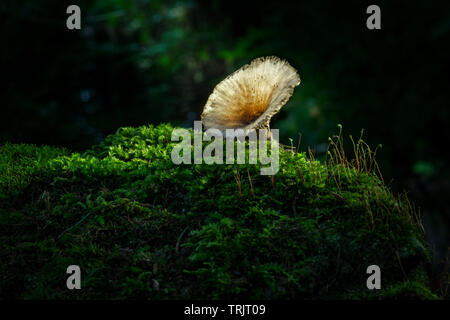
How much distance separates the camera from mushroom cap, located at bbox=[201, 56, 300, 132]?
3229 millimetres

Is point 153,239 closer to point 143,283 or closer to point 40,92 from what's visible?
point 143,283

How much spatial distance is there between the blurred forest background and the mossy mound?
1.20 meters

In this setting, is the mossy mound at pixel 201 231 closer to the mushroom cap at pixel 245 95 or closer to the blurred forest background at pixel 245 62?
the mushroom cap at pixel 245 95

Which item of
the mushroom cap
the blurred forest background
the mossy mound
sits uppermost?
the blurred forest background

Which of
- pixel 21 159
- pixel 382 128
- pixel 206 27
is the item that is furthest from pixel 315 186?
pixel 206 27

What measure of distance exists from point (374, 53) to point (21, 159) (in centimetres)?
502

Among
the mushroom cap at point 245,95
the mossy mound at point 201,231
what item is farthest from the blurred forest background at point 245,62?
the mossy mound at point 201,231

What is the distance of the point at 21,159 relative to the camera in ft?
10.8

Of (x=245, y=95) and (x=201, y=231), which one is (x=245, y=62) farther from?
(x=201, y=231)

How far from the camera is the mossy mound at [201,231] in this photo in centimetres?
227

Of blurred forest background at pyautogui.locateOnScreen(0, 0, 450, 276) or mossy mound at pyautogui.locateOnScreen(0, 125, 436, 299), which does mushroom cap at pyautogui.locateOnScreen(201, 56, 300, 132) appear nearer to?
mossy mound at pyautogui.locateOnScreen(0, 125, 436, 299)

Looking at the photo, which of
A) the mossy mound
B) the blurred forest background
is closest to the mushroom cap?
the mossy mound

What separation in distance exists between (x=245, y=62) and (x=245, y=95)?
338 centimetres

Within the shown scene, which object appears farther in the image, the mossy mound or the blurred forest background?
the blurred forest background
